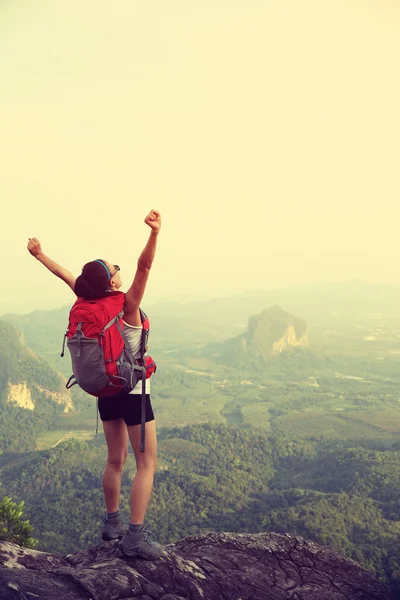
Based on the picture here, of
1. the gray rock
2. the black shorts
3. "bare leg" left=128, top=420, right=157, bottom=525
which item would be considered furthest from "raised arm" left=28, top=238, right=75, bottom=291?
the gray rock

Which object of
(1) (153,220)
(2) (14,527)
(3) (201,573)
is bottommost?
(2) (14,527)

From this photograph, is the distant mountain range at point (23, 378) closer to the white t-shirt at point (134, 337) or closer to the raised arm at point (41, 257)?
the raised arm at point (41, 257)

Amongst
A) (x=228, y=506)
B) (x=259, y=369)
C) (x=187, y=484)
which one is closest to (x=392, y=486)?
(x=228, y=506)

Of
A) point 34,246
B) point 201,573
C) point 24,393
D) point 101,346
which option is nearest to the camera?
point 101,346

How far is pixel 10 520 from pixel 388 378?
17633 cm

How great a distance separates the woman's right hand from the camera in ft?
23.6

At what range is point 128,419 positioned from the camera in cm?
657

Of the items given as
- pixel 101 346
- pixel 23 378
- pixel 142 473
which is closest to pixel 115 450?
pixel 142 473

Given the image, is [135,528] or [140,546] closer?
[135,528]

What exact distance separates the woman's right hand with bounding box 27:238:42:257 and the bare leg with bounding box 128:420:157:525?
2.81m

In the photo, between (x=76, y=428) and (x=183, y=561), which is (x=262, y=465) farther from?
(x=183, y=561)

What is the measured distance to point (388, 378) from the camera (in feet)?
580

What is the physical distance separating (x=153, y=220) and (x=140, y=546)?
4438 millimetres

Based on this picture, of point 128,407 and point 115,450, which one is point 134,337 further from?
point 115,450
